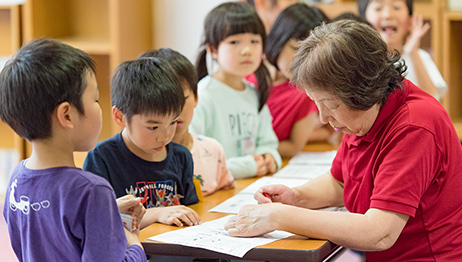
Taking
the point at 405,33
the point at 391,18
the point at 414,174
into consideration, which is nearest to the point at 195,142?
the point at 414,174

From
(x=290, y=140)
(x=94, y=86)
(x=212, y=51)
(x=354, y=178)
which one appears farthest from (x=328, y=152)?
(x=94, y=86)

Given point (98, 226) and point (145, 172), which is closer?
point (98, 226)

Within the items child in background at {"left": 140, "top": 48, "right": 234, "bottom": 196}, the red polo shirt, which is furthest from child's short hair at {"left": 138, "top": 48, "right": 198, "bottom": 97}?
the red polo shirt

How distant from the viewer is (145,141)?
1.58 m

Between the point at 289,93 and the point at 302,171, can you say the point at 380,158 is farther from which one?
the point at 289,93

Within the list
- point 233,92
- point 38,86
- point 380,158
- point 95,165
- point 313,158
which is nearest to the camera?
point 38,86

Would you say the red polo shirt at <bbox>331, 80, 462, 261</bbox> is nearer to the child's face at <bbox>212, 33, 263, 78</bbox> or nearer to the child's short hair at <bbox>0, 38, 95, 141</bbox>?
the child's short hair at <bbox>0, 38, 95, 141</bbox>

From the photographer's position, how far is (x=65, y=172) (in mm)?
1122

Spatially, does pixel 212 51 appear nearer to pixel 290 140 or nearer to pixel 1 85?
pixel 290 140

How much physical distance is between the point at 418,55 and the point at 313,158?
91 centimetres

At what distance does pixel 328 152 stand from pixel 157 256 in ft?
4.59

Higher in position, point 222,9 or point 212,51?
point 222,9

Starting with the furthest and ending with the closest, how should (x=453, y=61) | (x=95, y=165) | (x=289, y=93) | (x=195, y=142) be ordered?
1. (x=453, y=61)
2. (x=289, y=93)
3. (x=195, y=142)
4. (x=95, y=165)

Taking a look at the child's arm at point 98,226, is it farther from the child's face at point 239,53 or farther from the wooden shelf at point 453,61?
the wooden shelf at point 453,61
